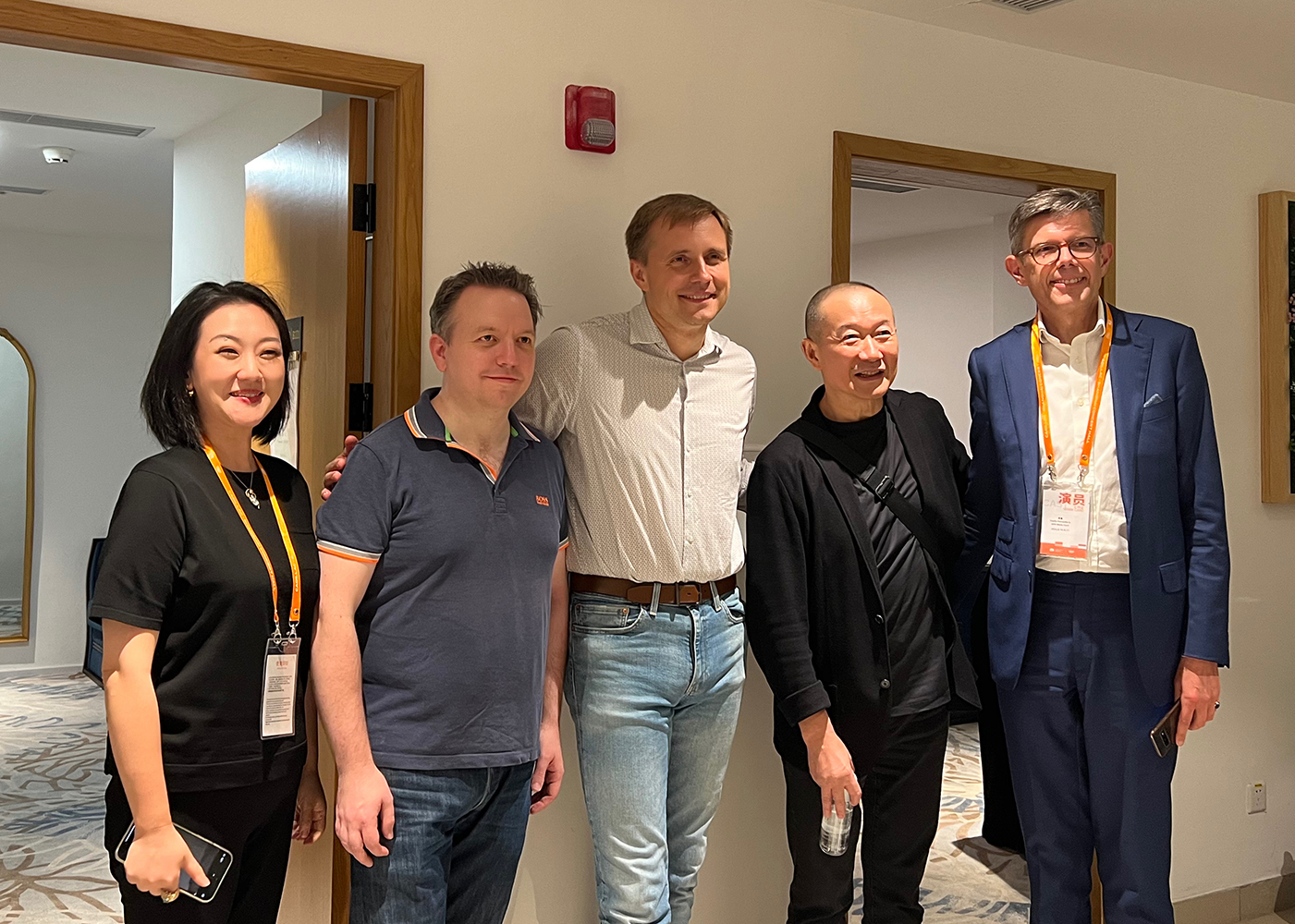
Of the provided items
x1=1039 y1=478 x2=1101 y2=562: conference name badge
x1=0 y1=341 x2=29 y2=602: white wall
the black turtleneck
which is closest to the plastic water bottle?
the black turtleneck

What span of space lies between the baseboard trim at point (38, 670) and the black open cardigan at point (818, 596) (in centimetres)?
695

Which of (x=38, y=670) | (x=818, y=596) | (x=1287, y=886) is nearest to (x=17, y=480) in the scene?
(x=38, y=670)

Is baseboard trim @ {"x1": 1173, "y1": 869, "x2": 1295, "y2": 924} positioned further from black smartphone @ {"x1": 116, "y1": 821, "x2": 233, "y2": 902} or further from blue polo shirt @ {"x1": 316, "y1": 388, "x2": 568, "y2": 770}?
black smartphone @ {"x1": 116, "y1": 821, "x2": 233, "y2": 902}

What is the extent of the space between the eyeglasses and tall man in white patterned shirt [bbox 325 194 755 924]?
28.5 inches

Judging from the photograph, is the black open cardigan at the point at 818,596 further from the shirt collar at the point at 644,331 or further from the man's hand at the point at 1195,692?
the man's hand at the point at 1195,692

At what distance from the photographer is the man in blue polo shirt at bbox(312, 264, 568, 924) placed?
1892 millimetres

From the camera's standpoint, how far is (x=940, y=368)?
752 centimetres

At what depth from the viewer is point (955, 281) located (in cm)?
746

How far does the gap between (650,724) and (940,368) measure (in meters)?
5.72

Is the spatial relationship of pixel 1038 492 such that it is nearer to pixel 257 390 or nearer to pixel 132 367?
pixel 257 390

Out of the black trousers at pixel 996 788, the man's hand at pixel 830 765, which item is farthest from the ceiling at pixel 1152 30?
the black trousers at pixel 996 788

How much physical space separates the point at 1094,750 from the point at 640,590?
1.09 metres

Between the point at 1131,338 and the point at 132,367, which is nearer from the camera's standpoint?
the point at 1131,338

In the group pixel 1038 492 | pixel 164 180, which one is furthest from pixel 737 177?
pixel 164 180
